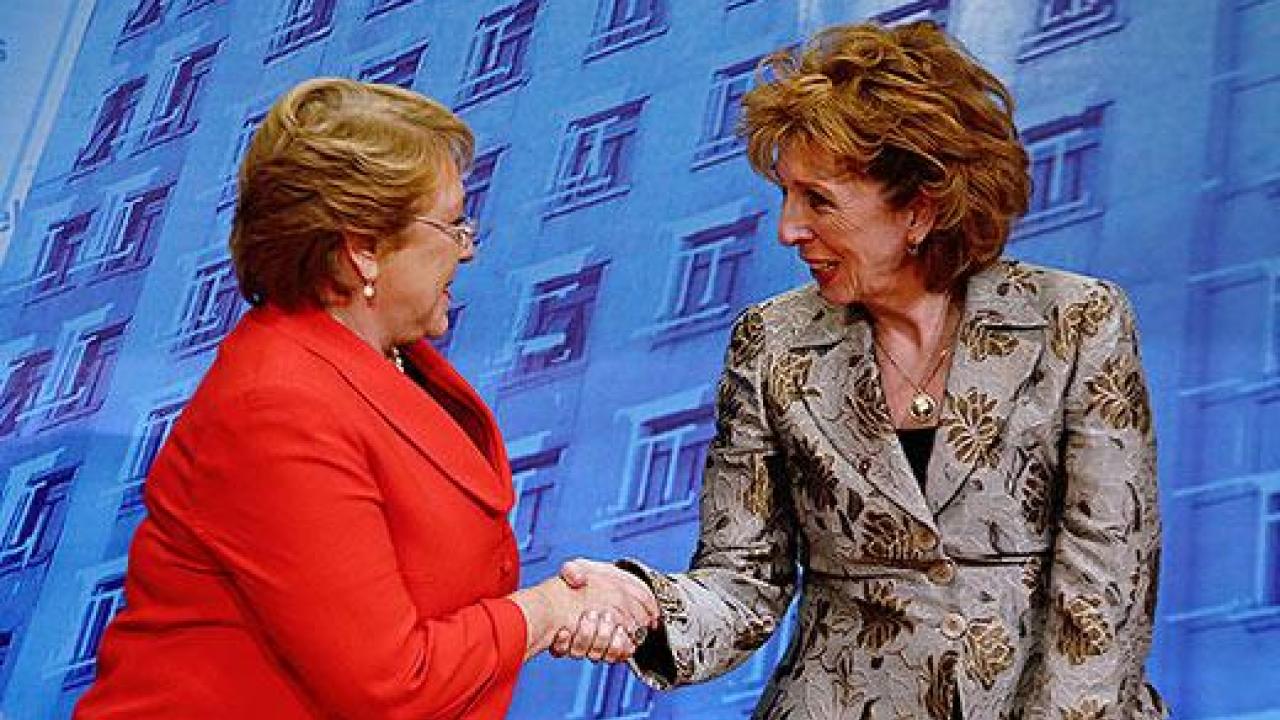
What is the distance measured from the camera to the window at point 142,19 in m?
4.16

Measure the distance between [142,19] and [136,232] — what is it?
16.9 inches

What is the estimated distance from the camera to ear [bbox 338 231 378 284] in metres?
2.09

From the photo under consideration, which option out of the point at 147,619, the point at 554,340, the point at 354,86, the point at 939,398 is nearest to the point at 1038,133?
the point at 554,340

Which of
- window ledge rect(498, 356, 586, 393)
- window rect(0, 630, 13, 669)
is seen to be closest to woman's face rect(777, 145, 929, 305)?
window ledge rect(498, 356, 586, 393)

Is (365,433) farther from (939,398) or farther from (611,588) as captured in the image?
(939,398)

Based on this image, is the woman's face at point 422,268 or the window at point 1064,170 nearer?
the woman's face at point 422,268

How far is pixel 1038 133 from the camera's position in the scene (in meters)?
3.40

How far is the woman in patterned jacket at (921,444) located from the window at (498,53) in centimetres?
153

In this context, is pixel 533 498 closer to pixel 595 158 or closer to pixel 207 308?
pixel 595 158

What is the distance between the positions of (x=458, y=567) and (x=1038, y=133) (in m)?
1.64

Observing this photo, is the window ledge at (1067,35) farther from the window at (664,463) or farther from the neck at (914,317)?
the neck at (914,317)

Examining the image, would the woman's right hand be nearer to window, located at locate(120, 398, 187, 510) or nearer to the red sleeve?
the red sleeve

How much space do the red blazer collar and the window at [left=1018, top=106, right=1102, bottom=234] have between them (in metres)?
1.43

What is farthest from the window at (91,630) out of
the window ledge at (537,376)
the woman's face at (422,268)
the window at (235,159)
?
the woman's face at (422,268)
